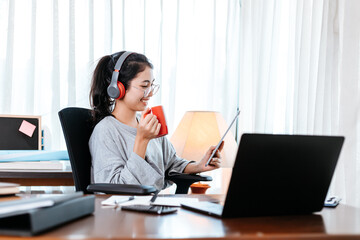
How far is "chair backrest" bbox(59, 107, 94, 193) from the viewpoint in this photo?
154 cm

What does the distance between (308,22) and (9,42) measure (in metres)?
1.92

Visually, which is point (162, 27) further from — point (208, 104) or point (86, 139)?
point (86, 139)

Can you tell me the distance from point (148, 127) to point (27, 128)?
3.51 ft

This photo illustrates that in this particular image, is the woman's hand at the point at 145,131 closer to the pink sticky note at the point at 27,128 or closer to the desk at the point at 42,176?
the desk at the point at 42,176

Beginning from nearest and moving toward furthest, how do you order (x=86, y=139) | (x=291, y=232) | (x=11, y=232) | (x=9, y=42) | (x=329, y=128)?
(x=11, y=232)
(x=291, y=232)
(x=86, y=139)
(x=9, y=42)
(x=329, y=128)

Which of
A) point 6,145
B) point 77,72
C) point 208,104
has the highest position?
point 77,72

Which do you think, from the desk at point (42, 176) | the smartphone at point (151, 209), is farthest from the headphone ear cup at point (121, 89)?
the smartphone at point (151, 209)

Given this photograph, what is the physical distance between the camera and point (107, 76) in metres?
1.79

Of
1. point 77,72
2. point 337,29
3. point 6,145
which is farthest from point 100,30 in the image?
point 337,29

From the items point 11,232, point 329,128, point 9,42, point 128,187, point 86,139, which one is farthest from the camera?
point 329,128

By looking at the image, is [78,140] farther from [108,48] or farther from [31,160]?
[108,48]

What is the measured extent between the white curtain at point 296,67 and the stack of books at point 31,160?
1.32 meters

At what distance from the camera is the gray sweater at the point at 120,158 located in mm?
1510

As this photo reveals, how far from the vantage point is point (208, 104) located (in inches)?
112
